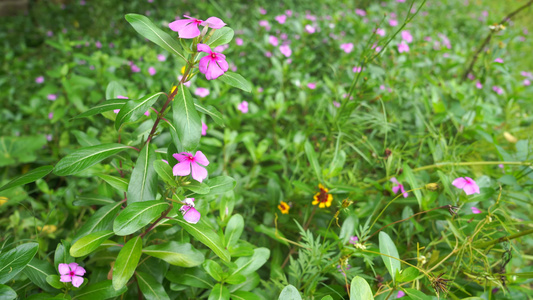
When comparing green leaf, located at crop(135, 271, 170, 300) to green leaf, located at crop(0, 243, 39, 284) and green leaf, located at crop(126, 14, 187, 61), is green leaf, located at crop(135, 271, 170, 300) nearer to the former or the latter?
green leaf, located at crop(0, 243, 39, 284)

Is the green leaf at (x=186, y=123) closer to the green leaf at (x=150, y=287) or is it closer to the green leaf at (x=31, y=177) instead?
the green leaf at (x=31, y=177)

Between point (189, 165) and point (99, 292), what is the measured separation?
1.59 ft

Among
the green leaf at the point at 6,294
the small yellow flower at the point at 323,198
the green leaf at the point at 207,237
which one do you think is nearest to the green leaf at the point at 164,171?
the green leaf at the point at 207,237

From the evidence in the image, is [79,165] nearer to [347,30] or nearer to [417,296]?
[417,296]

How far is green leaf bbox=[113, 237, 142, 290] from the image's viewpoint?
2.59 feet

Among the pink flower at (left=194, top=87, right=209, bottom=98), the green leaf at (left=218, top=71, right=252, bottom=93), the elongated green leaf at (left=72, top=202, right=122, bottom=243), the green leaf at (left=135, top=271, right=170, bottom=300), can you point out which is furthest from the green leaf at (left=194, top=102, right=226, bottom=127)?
the pink flower at (left=194, top=87, right=209, bottom=98)

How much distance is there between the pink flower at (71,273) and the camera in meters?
0.87

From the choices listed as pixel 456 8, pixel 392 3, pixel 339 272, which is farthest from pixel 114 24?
pixel 456 8

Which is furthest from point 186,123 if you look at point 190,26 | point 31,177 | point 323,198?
point 323,198

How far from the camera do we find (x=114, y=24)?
11.3 feet

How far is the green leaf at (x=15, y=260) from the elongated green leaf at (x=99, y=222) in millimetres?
114

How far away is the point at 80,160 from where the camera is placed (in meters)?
0.83

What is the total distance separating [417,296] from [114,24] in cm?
381

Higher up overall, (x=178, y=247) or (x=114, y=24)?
(x=178, y=247)
